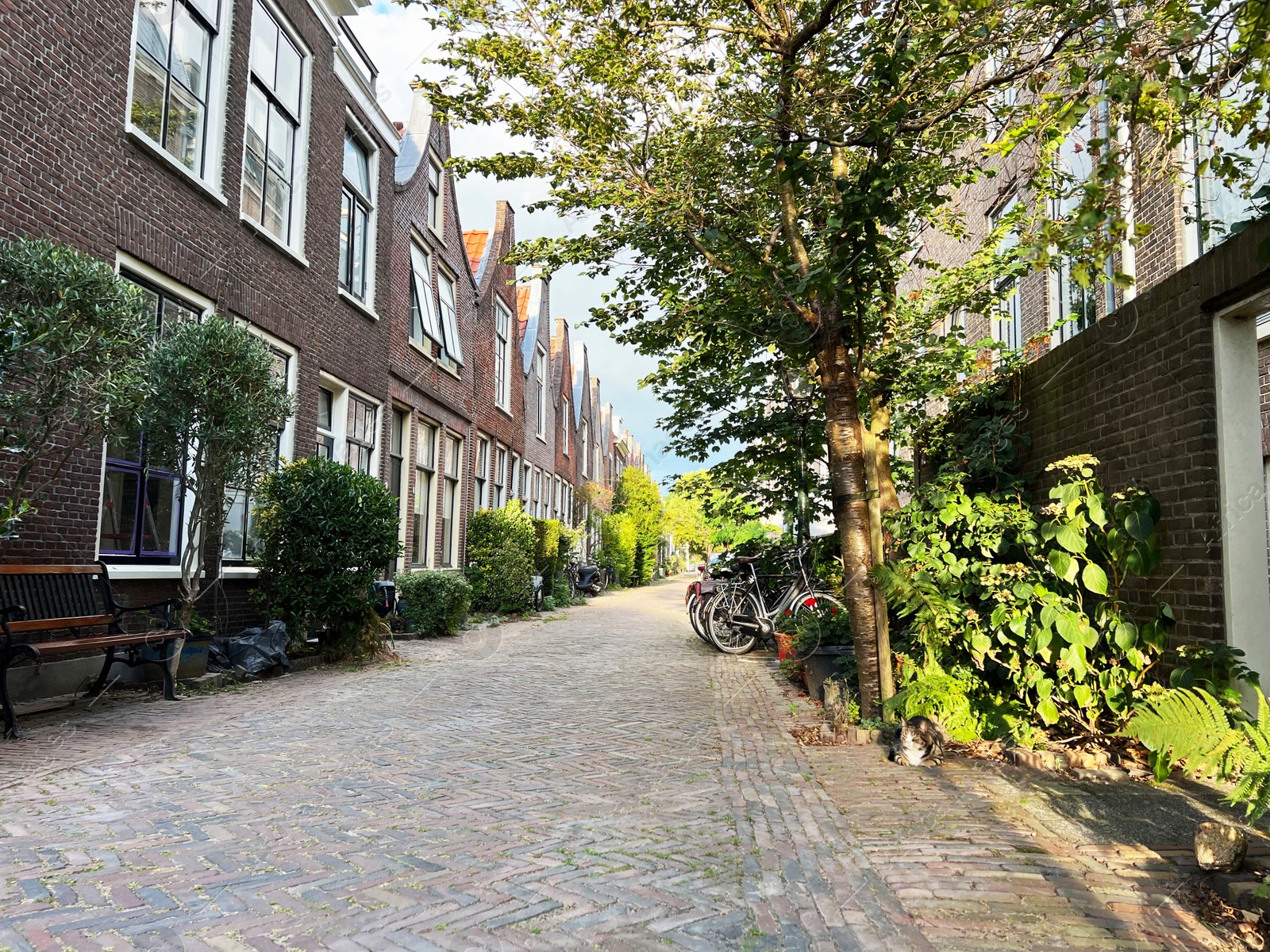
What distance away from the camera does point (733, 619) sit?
10.7 m

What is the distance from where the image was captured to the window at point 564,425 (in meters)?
29.3

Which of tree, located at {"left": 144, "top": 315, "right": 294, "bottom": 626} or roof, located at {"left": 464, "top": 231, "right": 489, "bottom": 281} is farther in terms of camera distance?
roof, located at {"left": 464, "top": 231, "right": 489, "bottom": 281}

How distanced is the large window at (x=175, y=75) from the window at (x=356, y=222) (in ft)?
10.8

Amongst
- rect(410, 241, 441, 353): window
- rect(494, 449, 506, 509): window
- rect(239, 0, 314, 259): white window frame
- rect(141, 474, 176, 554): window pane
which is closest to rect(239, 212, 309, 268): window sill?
rect(239, 0, 314, 259): white window frame

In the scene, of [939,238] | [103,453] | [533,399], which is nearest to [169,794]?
[103,453]

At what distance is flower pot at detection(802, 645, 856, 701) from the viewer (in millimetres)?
6926

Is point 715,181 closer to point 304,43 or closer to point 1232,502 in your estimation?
point 1232,502

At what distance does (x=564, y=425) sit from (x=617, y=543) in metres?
5.52

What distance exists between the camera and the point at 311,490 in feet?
27.7

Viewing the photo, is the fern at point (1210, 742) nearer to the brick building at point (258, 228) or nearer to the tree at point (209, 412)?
the tree at point (209, 412)

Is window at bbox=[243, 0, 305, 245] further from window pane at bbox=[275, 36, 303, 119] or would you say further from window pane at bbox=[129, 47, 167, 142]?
window pane at bbox=[129, 47, 167, 142]

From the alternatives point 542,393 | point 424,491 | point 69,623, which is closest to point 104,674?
point 69,623

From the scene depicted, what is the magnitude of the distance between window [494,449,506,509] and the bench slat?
44.0 feet

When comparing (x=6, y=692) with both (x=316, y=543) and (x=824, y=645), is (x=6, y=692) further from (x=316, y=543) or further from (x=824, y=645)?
(x=824, y=645)
